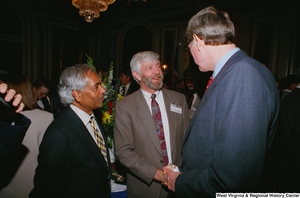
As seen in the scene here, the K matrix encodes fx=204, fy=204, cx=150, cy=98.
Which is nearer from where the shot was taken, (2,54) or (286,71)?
(286,71)

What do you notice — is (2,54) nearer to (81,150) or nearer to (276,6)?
(81,150)

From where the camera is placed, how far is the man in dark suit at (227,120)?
91 cm

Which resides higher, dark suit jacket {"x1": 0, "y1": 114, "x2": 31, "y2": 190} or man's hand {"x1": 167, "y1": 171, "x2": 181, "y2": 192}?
dark suit jacket {"x1": 0, "y1": 114, "x2": 31, "y2": 190}

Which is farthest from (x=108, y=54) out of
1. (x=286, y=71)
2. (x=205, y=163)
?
(x=205, y=163)

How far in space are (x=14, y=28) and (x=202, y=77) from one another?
7783mm

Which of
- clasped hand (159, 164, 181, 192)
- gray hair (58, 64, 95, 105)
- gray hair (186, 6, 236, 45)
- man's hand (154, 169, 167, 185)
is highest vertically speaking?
gray hair (186, 6, 236, 45)

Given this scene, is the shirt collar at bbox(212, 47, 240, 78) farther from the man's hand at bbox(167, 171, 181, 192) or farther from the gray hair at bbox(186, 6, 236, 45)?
the man's hand at bbox(167, 171, 181, 192)

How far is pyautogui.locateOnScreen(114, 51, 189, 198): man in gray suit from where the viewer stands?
178 centimetres

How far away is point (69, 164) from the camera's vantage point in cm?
141

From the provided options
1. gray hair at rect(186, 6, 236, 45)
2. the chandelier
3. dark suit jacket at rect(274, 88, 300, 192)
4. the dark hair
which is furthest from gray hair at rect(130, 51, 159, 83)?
the chandelier

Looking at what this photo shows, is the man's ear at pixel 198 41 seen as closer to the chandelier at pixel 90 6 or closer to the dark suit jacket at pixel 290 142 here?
the dark suit jacket at pixel 290 142

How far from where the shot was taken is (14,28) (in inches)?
318

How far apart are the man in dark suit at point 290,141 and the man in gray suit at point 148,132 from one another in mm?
1048

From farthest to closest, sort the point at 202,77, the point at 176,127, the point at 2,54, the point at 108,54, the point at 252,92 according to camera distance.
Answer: the point at 108,54 < the point at 2,54 < the point at 202,77 < the point at 176,127 < the point at 252,92
